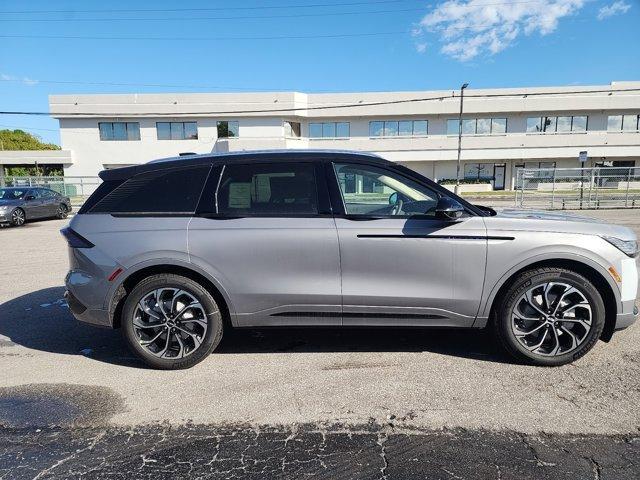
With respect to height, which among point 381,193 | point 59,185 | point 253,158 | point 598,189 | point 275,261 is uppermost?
point 253,158

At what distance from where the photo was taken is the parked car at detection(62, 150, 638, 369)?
3.43 meters

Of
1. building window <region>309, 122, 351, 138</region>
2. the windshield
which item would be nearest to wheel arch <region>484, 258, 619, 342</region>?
the windshield

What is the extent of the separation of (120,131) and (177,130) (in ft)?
16.5

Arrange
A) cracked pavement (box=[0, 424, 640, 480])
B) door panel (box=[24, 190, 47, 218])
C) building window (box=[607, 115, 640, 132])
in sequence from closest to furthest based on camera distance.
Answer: cracked pavement (box=[0, 424, 640, 480])
door panel (box=[24, 190, 47, 218])
building window (box=[607, 115, 640, 132])

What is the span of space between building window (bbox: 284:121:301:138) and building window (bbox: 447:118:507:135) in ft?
46.1

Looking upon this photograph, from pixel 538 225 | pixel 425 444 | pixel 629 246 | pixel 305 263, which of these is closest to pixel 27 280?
pixel 305 263

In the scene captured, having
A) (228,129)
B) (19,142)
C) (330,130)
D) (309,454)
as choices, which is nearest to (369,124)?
(330,130)

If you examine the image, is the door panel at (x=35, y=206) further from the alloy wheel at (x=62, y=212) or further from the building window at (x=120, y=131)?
the building window at (x=120, y=131)

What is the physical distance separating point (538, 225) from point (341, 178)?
1.68m

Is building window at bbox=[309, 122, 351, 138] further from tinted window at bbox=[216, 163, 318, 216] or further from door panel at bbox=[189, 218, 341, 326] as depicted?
door panel at bbox=[189, 218, 341, 326]

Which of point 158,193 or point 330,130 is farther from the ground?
point 330,130

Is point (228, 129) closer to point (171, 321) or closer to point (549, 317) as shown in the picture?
point (171, 321)

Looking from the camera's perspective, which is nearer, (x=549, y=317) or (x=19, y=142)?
(x=549, y=317)

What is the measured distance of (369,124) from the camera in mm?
39156
